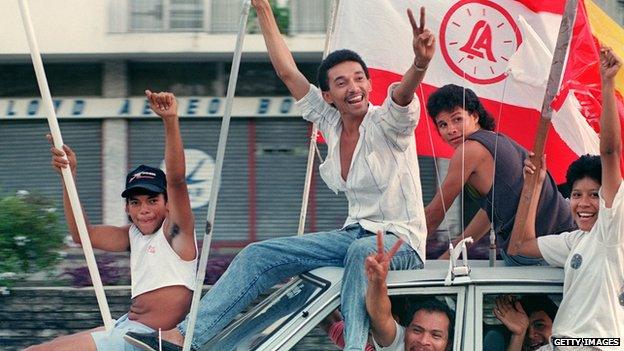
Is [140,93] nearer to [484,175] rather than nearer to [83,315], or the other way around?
[83,315]

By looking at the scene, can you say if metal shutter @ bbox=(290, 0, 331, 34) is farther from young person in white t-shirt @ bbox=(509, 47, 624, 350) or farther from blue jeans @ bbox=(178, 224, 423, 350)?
young person in white t-shirt @ bbox=(509, 47, 624, 350)

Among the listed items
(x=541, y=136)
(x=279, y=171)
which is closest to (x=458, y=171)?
(x=541, y=136)

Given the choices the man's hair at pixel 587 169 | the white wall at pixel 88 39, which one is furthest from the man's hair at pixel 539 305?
the white wall at pixel 88 39

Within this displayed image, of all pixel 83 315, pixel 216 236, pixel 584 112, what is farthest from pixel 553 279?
pixel 216 236

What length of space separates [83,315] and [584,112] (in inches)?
235

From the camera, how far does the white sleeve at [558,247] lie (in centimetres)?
561

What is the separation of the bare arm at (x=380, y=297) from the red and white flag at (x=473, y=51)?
1.99 m

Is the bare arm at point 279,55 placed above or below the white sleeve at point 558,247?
above

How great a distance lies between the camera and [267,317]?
5.59m

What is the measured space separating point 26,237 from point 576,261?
28.9ft

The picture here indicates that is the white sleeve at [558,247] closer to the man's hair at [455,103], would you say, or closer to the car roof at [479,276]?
the car roof at [479,276]

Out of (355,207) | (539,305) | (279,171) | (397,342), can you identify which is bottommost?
(279,171)

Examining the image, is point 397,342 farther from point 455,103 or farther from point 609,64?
point 455,103

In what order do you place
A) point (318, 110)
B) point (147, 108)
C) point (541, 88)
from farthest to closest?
point (147, 108)
point (541, 88)
point (318, 110)
